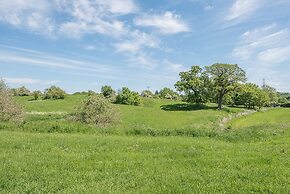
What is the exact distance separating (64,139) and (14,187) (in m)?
9.55

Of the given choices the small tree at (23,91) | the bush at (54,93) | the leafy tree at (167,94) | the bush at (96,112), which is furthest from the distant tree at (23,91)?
the bush at (96,112)

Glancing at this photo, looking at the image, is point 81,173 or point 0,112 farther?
point 0,112

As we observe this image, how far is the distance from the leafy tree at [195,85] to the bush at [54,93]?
40213mm

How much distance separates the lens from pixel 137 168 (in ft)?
40.5

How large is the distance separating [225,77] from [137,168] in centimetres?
8785

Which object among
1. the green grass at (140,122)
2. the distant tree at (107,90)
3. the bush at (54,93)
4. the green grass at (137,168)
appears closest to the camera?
the green grass at (137,168)

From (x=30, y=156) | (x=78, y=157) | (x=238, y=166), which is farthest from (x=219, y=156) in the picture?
(x=30, y=156)

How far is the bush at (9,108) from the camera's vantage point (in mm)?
36688

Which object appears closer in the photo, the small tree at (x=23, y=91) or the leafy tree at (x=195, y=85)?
the leafy tree at (x=195, y=85)

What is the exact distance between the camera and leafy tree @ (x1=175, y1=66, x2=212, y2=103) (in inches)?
3971

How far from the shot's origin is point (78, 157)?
14.0 m

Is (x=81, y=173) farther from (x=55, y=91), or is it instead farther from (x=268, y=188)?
(x=55, y=91)

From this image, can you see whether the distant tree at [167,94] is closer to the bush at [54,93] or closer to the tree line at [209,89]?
the tree line at [209,89]

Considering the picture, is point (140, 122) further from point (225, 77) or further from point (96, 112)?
point (225, 77)
